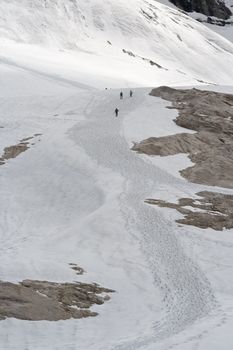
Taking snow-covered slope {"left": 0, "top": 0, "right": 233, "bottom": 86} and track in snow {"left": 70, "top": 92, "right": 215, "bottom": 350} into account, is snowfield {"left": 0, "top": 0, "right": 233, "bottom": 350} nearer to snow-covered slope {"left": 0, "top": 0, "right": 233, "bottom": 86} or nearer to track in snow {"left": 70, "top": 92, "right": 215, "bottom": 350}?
track in snow {"left": 70, "top": 92, "right": 215, "bottom": 350}

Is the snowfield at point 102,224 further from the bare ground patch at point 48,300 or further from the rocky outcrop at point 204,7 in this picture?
the rocky outcrop at point 204,7

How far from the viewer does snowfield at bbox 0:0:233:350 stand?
47.6 ft

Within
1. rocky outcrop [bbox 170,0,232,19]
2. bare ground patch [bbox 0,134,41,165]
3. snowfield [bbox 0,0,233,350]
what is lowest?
bare ground patch [bbox 0,134,41,165]

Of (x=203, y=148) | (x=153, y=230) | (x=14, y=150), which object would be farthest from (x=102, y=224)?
(x=203, y=148)

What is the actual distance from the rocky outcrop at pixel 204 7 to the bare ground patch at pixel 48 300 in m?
164

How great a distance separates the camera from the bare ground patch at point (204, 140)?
32.2 m

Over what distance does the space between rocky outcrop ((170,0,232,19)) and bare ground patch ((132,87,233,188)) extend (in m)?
131

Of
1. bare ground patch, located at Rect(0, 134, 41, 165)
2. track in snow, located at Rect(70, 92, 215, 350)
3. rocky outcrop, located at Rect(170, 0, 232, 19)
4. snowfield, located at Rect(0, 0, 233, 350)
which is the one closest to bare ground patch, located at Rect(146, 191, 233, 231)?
snowfield, located at Rect(0, 0, 233, 350)

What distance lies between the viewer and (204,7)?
172m

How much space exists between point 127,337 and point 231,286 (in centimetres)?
545

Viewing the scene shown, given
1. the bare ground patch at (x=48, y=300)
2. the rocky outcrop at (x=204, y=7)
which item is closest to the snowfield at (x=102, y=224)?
the bare ground patch at (x=48, y=300)

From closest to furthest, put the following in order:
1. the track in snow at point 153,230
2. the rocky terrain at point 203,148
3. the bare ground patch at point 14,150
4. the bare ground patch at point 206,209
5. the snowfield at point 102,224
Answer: the snowfield at point 102,224
the track in snow at point 153,230
the bare ground patch at point 206,209
the rocky terrain at point 203,148
the bare ground patch at point 14,150

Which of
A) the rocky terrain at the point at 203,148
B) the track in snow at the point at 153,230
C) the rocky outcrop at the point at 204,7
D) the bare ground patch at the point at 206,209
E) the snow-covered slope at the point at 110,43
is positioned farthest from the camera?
the rocky outcrop at the point at 204,7

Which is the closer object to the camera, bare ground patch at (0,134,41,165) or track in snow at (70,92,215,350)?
track in snow at (70,92,215,350)
